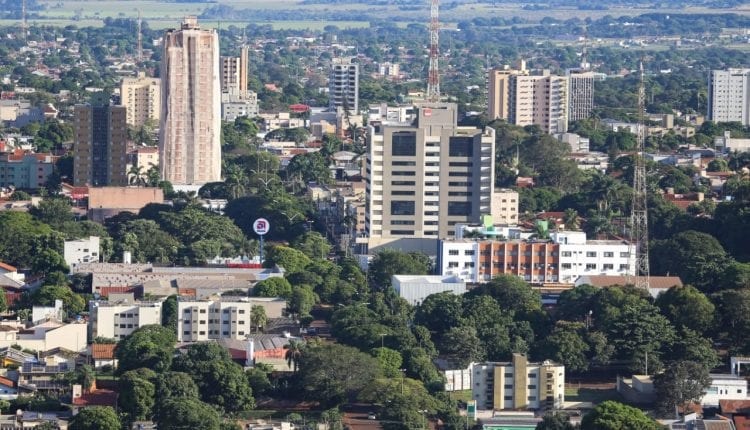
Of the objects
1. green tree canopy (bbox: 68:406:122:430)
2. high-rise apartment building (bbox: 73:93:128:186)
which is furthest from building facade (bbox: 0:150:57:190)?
green tree canopy (bbox: 68:406:122:430)

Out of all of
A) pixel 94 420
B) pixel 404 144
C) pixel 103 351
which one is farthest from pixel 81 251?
pixel 94 420

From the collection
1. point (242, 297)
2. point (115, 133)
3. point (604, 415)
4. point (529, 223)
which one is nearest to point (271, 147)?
point (115, 133)

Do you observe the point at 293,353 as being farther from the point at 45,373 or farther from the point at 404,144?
the point at 404,144

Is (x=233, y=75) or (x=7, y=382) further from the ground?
(x=233, y=75)

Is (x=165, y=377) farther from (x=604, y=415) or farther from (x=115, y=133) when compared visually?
(x=115, y=133)

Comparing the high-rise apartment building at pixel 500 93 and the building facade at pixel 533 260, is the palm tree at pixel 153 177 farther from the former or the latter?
the high-rise apartment building at pixel 500 93

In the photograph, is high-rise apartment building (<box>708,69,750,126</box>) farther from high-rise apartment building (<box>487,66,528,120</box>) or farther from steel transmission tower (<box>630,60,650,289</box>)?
steel transmission tower (<box>630,60,650,289</box>)
